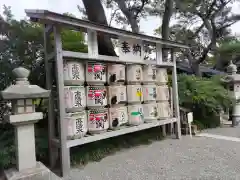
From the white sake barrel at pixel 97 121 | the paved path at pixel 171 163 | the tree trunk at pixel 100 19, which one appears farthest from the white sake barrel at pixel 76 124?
the tree trunk at pixel 100 19

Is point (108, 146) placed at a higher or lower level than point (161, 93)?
lower

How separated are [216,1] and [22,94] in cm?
1243

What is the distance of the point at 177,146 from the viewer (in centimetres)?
434

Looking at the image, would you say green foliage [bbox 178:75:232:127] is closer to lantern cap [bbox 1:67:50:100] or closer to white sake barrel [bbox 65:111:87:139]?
white sake barrel [bbox 65:111:87:139]

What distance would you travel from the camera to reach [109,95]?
3.69m

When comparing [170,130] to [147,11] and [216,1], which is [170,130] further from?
[216,1]

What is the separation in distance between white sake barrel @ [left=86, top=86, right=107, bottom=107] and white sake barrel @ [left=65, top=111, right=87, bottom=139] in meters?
0.22

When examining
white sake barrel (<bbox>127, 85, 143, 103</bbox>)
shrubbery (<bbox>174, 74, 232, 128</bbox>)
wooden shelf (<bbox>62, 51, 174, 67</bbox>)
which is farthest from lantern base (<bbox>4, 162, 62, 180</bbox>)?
shrubbery (<bbox>174, 74, 232, 128</bbox>)

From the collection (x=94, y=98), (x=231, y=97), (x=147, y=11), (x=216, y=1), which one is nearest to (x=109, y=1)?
(x=147, y=11)

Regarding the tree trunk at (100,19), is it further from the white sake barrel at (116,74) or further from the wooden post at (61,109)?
the wooden post at (61,109)

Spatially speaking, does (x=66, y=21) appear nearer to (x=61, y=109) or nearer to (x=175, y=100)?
(x=61, y=109)

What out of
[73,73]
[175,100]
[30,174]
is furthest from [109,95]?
[175,100]

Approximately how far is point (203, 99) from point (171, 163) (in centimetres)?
320

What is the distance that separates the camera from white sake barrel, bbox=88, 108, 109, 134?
134 inches
